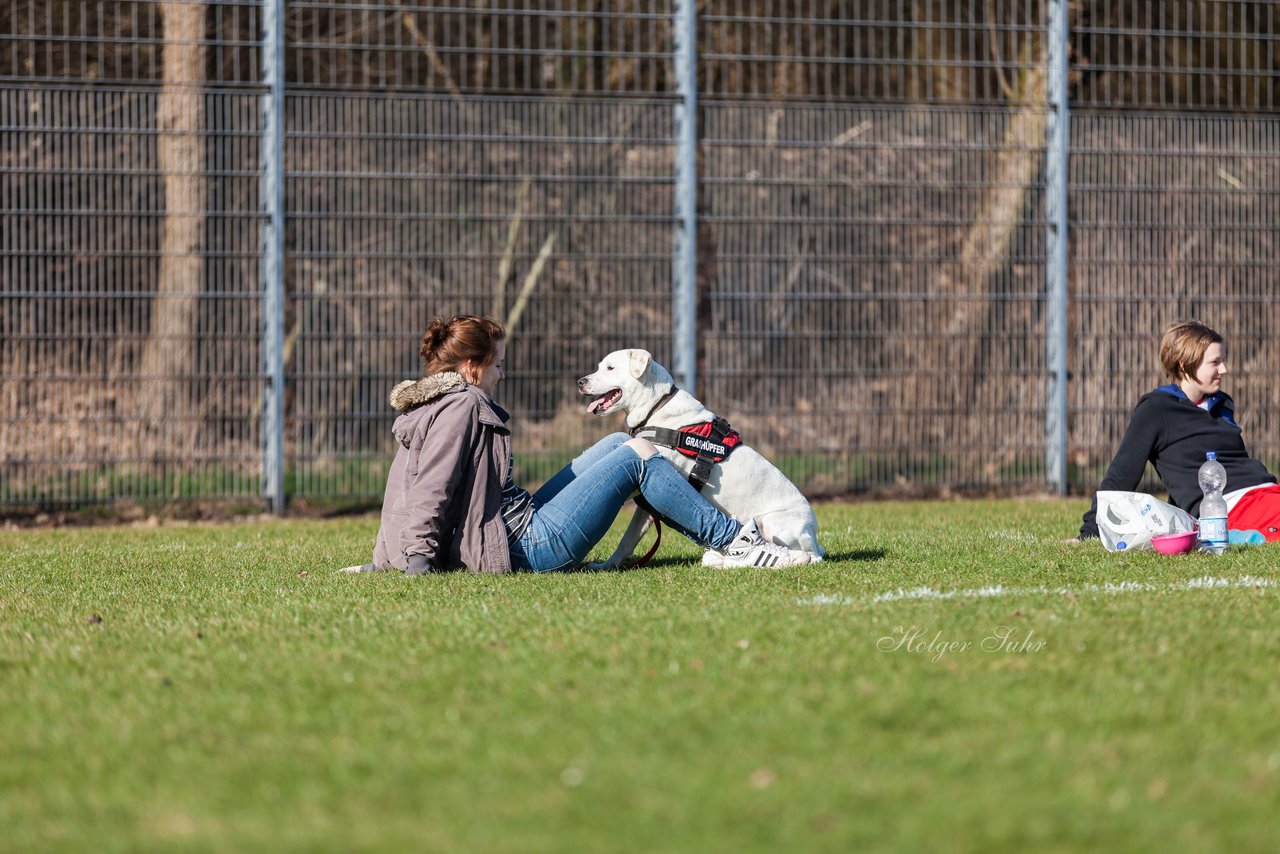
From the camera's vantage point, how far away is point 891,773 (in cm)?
325

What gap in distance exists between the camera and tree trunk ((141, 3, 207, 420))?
450 inches

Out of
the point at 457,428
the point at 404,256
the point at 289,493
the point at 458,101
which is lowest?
the point at 289,493

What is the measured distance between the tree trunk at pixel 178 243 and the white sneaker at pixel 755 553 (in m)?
6.23

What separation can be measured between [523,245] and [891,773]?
894cm

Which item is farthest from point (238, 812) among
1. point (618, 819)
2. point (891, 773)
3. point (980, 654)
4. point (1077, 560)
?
point (1077, 560)

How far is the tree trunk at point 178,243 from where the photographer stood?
11.4 meters

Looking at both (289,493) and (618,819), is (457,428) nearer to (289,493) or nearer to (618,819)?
(618,819)

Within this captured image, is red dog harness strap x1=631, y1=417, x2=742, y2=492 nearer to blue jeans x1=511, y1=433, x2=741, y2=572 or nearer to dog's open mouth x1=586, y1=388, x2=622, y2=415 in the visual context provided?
blue jeans x1=511, y1=433, x2=741, y2=572

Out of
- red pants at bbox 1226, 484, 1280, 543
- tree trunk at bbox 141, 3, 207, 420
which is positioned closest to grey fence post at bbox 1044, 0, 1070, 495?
red pants at bbox 1226, 484, 1280, 543

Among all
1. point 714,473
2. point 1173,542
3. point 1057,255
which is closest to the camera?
point 714,473

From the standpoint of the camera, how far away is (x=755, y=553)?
262 inches

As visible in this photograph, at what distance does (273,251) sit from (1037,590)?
24.6 ft

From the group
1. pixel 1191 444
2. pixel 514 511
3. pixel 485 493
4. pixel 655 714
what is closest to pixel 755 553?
Answer: pixel 514 511

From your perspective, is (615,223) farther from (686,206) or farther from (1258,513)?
(1258,513)
